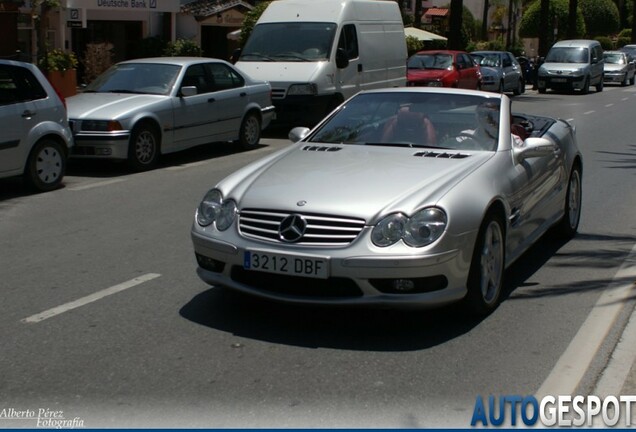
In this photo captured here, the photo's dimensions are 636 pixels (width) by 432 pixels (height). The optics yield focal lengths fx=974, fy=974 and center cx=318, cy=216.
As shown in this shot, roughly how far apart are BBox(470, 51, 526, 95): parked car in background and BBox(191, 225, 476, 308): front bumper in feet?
81.4

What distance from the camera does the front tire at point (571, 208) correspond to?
A: 8867 millimetres

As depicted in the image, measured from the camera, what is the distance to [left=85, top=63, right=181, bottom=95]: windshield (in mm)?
14109

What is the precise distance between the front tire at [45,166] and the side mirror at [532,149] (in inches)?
253

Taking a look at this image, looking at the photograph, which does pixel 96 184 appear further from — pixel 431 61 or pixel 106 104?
pixel 431 61

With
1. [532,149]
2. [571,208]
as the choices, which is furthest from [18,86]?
[532,149]

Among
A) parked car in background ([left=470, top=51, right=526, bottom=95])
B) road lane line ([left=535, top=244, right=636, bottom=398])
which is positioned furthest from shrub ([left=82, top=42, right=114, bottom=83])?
road lane line ([left=535, top=244, right=636, bottom=398])

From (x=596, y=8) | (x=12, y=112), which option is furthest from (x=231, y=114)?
(x=596, y=8)

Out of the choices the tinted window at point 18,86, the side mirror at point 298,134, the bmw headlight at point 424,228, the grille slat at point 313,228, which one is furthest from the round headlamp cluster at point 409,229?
the tinted window at point 18,86

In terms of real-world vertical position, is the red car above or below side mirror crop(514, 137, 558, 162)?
below

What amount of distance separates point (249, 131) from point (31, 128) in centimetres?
513

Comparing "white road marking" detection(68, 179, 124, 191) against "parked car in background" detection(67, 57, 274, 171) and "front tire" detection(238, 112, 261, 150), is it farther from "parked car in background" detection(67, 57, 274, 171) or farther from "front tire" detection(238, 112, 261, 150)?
"front tire" detection(238, 112, 261, 150)

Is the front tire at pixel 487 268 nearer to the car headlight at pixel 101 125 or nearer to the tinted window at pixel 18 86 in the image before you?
the tinted window at pixel 18 86

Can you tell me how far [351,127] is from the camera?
303 inches

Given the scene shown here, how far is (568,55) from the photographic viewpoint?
36.2 m
